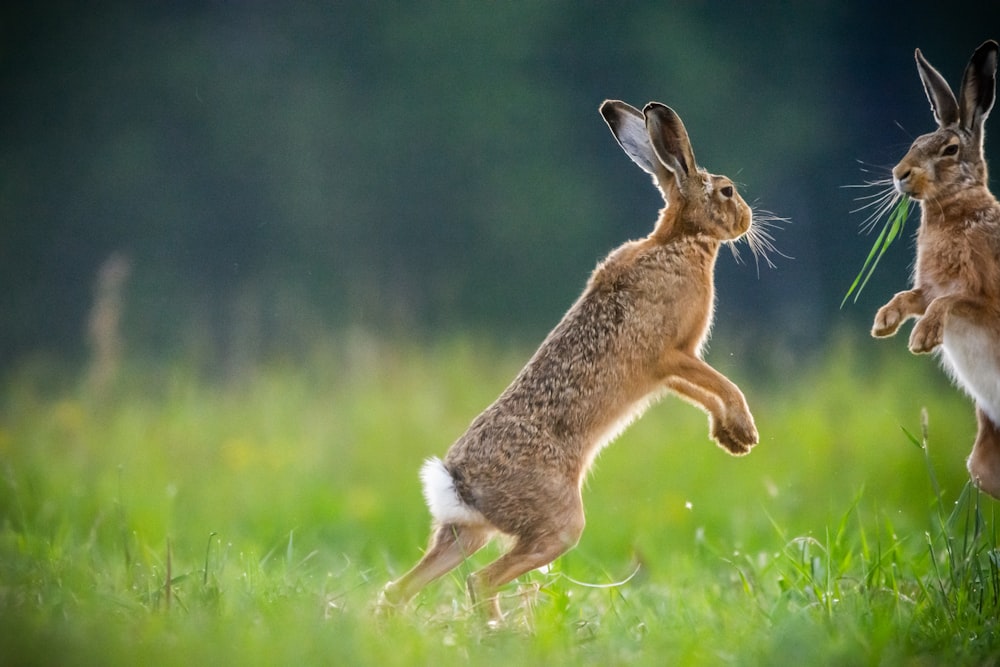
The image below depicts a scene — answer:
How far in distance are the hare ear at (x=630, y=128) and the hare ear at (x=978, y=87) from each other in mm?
1156

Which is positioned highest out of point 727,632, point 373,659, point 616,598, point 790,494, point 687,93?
point 687,93

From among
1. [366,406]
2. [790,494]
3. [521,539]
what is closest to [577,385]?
[521,539]

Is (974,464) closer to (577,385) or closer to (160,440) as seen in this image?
(577,385)

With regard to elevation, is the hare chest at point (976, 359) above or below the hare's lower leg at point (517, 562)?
above

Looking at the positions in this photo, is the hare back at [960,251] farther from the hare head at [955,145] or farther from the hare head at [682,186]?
the hare head at [682,186]

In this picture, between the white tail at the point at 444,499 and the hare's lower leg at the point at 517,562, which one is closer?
the hare's lower leg at the point at 517,562

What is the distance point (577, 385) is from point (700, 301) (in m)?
0.69

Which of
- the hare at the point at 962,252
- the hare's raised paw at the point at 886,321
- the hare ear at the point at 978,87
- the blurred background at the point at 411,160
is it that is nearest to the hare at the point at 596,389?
the hare's raised paw at the point at 886,321

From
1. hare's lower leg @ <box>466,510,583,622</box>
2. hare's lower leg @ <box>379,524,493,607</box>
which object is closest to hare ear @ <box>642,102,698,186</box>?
hare's lower leg @ <box>466,510,583,622</box>

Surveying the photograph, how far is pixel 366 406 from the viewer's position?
6.89 metres

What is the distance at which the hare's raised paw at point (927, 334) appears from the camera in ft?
11.6

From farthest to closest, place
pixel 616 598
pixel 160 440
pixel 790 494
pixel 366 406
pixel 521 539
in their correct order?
pixel 366 406 → pixel 160 440 → pixel 790 494 → pixel 616 598 → pixel 521 539

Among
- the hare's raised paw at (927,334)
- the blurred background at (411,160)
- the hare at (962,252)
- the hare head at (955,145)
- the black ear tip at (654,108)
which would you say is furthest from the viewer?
the blurred background at (411,160)

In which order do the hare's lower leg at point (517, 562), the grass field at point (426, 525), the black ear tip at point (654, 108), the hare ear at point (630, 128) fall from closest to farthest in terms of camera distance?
the grass field at point (426, 525) → the hare's lower leg at point (517, 562) → the black ear tip at point (654, 108) → the hare ear at point (630, 128)
